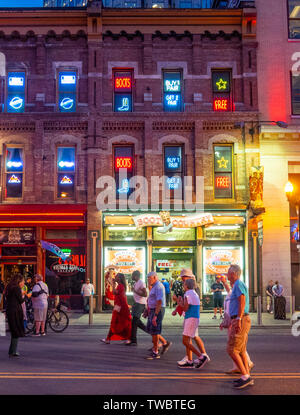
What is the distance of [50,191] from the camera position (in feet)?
79.2

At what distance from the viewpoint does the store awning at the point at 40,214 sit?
23.5 meters

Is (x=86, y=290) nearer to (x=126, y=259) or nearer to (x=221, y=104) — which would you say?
(x=126, y=259)

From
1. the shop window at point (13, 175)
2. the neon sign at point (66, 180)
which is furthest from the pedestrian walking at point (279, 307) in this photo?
the shop window at point (13, 175)

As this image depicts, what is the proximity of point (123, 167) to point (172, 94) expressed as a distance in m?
4.00

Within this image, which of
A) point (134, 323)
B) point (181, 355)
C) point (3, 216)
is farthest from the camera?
point (3, 216)

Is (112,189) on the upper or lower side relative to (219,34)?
lower

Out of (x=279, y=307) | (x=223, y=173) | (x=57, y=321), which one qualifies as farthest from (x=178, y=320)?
(x=223, y=173)

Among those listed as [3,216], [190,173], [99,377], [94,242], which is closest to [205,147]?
[190,173]

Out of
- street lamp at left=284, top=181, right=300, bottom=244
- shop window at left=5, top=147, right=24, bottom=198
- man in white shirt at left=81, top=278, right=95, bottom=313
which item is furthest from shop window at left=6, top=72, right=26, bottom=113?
street lamp at left=284, top=181, right=300, bottom=244

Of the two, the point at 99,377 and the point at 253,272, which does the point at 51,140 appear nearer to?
the point at 253,272

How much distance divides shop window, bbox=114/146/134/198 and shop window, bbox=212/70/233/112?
441 centimetres

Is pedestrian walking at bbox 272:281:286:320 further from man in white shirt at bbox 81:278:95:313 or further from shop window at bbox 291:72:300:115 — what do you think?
shop window at bbox 291:72:300:115

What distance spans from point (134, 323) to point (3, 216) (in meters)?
11.8

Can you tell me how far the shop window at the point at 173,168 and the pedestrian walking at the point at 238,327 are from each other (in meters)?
15.0
